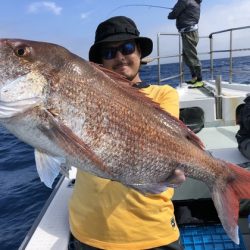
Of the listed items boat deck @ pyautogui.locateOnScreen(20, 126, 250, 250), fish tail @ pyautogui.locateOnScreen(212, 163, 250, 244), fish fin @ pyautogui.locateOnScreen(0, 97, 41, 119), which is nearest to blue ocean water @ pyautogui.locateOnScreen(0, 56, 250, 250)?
boat deck @ pyautogui.locateOnScreen(20, 126, 250, 250)

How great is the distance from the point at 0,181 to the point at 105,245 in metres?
6.03

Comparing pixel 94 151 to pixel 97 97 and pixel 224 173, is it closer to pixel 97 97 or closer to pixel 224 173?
pixel 97 97

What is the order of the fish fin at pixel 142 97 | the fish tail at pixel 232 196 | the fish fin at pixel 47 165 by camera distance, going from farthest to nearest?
the fish tail at pixel 232 196, the fish fin at pixel 142 97, the fish fin at pixel 47 165

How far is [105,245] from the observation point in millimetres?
2369

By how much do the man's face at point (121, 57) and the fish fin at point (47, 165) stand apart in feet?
3.24

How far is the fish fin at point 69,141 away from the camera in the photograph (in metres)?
1.69

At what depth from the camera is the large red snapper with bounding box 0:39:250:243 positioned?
5.61ft

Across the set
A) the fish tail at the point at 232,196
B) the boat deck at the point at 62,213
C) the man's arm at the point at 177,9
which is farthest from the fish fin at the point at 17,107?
the man's arm at the point at 177,9

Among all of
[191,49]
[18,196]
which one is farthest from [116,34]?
[191,49]

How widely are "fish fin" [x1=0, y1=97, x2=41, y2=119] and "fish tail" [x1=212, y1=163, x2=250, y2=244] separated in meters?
1.13

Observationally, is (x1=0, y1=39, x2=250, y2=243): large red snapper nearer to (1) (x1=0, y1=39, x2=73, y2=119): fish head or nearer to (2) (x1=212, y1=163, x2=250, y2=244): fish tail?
(1) (x1=0, y1=39, x2=73, y2=119): fish head

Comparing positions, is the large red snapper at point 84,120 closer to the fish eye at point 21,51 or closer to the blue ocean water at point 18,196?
the fish eye at point 21,51

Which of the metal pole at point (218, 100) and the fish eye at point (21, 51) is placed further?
the metal pole at point (218, 100)

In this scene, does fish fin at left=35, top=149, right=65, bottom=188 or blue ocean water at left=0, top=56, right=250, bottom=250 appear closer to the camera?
fish fin at left=35, top=149, right=65, bottom=188
